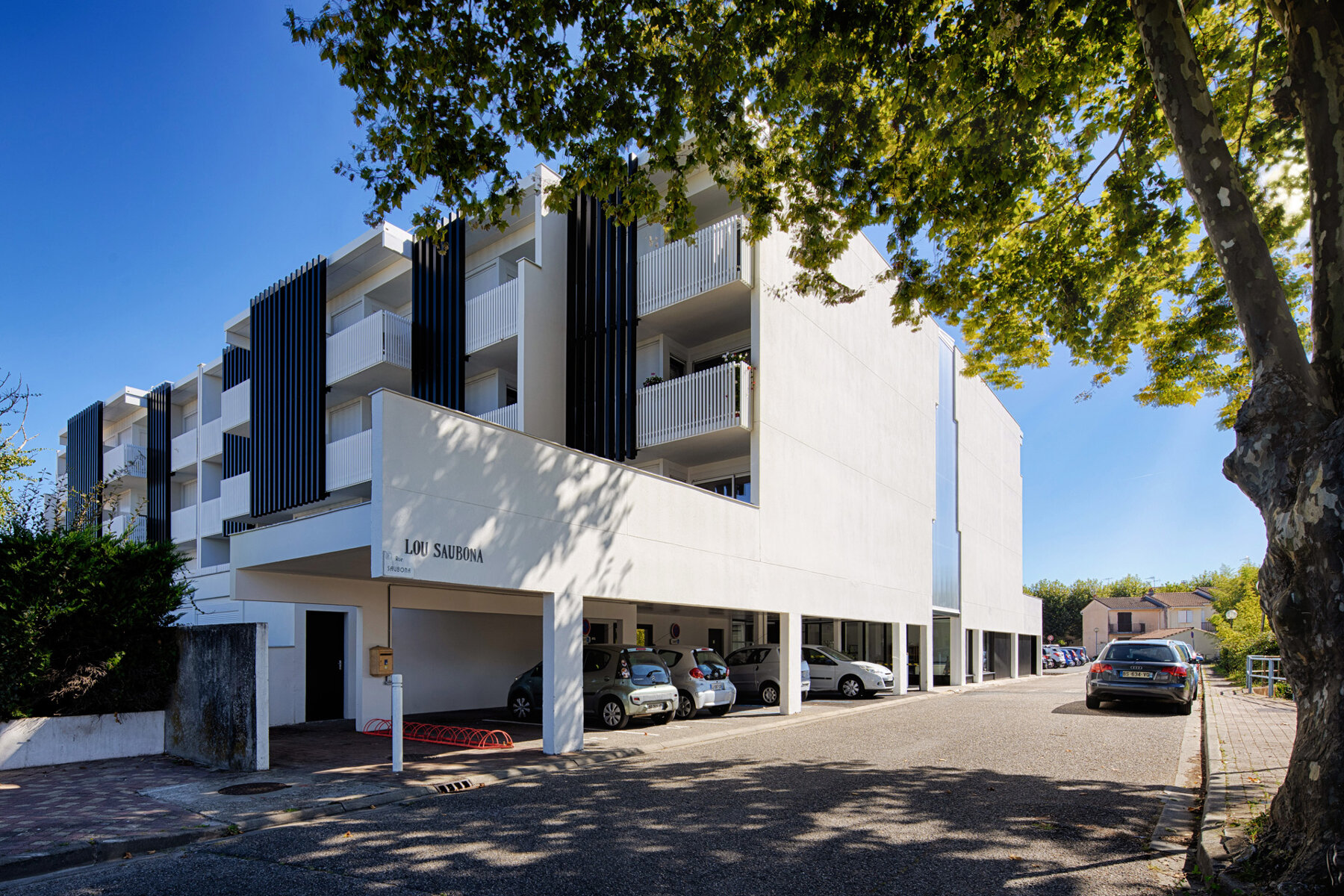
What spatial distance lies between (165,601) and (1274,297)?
44.0 feet

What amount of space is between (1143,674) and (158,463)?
109ft

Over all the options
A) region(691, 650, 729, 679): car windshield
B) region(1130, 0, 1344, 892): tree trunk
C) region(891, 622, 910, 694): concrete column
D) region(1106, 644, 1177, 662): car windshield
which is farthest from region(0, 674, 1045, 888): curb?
region(891, 622, 910, 694): concrete column

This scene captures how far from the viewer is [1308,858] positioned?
4922 mm

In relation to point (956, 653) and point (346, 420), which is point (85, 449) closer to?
point (346, 420)

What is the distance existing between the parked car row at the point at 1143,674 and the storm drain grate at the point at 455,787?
1367cm

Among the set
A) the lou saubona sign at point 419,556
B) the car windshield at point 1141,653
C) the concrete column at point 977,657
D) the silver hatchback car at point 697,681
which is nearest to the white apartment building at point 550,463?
the lou saubona sign at point 419,556

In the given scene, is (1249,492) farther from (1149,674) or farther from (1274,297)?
(1149,674)

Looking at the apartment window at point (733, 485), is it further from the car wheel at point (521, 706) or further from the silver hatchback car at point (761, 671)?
the car wheel at point (521, 706)

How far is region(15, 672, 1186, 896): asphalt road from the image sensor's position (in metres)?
5.62

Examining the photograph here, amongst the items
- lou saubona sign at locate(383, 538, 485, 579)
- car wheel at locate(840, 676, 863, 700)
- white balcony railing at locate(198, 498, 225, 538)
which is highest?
white balcony railing at locate(198, 498, 225, 538)

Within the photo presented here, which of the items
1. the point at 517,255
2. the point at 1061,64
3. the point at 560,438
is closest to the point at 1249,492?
the point at 1061,64

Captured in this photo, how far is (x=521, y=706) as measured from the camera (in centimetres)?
1611

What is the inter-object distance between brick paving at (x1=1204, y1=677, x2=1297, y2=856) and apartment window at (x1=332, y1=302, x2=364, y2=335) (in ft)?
68.1

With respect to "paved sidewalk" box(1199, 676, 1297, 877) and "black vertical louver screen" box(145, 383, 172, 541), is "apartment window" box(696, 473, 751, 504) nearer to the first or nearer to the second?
"paved sidewalk" box(1199, 676, 1297, 877)
